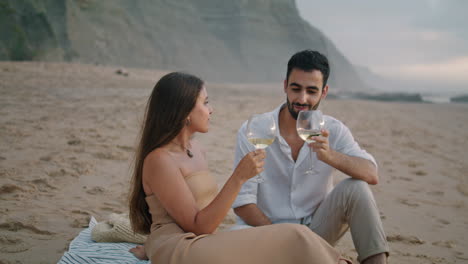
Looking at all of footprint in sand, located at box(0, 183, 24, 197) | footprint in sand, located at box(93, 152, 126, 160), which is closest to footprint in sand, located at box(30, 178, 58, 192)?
footprint in sand, located at box(0, 183, 24, 197)

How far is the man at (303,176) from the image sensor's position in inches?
109

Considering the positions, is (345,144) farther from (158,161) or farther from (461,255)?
(461,255)

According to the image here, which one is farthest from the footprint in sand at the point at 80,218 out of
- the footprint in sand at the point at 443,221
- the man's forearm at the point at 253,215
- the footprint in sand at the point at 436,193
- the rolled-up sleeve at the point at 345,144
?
the footprint in sand at the point at 436,193

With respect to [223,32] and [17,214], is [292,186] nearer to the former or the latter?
[17,214]

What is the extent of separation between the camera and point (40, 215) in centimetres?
368

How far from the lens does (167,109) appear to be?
2.34 m

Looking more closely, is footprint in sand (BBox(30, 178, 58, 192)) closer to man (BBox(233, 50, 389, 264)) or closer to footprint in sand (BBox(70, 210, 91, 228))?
footprint in sand (BBox(70, 210, 91, 228))

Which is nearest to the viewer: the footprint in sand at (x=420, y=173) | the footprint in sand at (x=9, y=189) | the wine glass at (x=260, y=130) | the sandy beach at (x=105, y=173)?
the wine glass at (x=260, y=130)

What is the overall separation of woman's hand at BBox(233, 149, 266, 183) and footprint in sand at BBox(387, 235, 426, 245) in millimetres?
2385

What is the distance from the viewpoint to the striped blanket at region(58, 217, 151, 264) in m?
2.91

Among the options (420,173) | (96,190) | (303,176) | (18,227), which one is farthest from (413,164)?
(18,227)

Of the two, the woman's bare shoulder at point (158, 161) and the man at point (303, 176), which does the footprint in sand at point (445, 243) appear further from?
the woman's bare shoulder at point (158, 161)

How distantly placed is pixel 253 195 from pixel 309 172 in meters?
0.45

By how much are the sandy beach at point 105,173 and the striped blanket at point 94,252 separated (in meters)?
0.15
